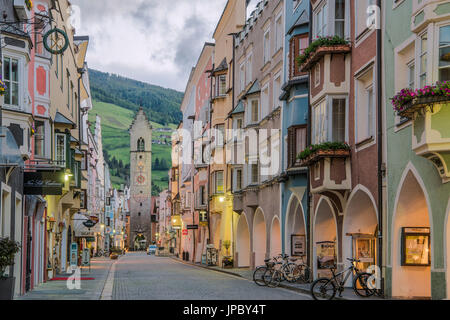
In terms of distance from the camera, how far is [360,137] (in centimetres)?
2509

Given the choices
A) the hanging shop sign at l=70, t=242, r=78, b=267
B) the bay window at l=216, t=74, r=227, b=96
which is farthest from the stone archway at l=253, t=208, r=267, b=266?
the bay window at l=216, t=74, r=227, b=96

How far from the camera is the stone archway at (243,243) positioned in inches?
1901

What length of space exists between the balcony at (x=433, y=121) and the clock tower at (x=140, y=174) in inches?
5617

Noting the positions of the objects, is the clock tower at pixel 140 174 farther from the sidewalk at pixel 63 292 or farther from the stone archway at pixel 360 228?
the stone archway at pixel 360 228

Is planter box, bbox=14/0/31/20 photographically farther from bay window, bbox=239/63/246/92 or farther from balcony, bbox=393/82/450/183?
bay window, bbox=239/63/246/92

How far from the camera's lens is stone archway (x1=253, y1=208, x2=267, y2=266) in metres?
44.0

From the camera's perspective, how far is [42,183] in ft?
83.6

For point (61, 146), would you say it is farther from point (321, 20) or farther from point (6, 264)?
point (6, 264)

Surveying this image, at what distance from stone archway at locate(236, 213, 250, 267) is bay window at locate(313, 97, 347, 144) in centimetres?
2166

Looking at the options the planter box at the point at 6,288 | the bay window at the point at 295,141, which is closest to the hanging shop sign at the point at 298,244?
the bay window at the point at 295,141

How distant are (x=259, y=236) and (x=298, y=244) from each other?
449 inches

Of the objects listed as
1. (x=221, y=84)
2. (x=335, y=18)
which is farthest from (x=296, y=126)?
(x=221, y=84)
